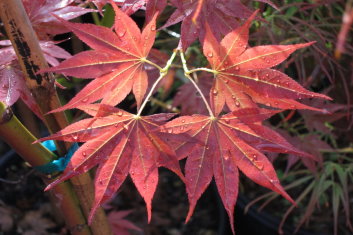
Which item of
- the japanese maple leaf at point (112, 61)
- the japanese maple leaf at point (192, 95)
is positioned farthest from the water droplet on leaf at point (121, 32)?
the japanese maple leaf at point (192, 95)

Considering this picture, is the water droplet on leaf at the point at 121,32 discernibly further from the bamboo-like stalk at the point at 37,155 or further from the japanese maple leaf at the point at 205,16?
the bamboo-like stalk at the point at 37,155

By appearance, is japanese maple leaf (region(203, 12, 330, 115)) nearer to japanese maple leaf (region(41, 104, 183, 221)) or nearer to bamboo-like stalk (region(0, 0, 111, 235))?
japanese maple leaf (region(41, 104, 183, 221))

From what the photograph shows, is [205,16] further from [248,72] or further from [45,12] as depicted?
[45,12]

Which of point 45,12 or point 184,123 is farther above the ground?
point 45,12

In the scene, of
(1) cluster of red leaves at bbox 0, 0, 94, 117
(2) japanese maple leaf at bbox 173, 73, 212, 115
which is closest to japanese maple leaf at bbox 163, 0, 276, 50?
(1) cluster of red leaves at bbox 0, 0, 94, 117

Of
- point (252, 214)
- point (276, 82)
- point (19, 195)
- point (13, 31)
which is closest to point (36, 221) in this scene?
point (19, 195)

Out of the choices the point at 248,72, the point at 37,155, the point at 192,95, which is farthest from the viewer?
the point at 192,95

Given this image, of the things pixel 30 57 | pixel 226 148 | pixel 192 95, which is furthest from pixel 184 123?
pixel 192 95
